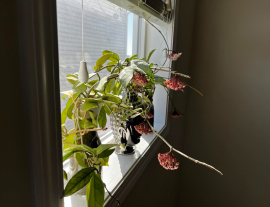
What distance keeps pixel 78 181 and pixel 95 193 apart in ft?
0.14

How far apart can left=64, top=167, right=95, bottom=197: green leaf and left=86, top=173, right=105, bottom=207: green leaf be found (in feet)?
0.03

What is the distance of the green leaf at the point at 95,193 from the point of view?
Result: 416mm

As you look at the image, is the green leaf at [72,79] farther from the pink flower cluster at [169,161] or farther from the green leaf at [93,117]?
the pink flower cluster at [169,161]

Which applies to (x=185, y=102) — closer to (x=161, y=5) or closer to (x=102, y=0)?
(x=161, y=5)

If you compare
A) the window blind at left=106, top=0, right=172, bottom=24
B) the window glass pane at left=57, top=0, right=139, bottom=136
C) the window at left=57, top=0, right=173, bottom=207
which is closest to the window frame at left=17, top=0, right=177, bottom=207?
the window at left=57, top=0, right=173, bottom=207

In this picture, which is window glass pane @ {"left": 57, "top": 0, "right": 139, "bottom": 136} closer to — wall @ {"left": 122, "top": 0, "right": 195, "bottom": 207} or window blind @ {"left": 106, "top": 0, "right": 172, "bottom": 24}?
window blind @ {"left": 106, "top": 0, "right": 172, "bottom": 24}

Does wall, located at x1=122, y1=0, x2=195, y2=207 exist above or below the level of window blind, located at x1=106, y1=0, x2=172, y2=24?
below

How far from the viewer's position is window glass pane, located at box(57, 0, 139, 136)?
0.64 metres

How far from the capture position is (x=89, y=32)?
756 millimetres

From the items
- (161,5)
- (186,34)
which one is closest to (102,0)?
(161,5)
